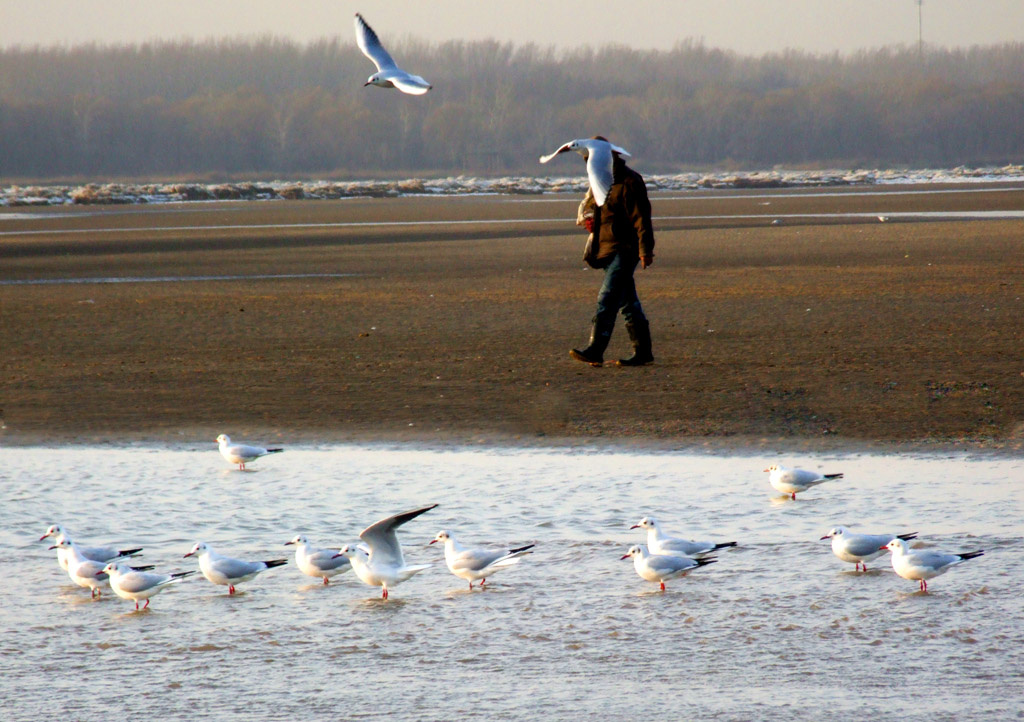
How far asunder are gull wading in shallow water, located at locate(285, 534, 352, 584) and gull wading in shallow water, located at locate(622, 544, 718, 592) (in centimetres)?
138

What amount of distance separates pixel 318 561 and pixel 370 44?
516 cm

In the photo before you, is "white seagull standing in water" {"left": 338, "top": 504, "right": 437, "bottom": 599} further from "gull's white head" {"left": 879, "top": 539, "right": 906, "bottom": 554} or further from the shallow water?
"gull's white head" {"left": 879, "top": 539, "right": 906, "bottom": 554}

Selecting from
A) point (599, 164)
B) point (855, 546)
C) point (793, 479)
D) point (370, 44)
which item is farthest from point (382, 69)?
point (855, 546)

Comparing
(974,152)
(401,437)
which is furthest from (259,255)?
(974,152)

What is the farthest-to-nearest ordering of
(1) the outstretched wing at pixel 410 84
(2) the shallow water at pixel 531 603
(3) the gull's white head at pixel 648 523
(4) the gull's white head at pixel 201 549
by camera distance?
(1) the outstretched wing at pixel 410 84 → (3) the gull's white head at pixel 648 523 → (4) the gull's white head at pixel 201 549 → (2) the shallow water at pixel 531 603

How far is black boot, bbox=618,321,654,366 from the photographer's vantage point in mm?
12094

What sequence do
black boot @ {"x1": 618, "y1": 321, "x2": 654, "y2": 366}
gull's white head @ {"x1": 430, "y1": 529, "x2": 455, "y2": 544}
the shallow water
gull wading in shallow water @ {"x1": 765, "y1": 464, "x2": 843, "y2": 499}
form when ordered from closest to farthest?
the shallow water → gull's white head @ {"x1": 430, "y1": 529, "x2": 455, "y2": 544} → gull wading in shallow water @ {"x1": 765, "y1": 464, "x2": 843, "y2": 499} → black boot @ {"x1": 618, "y1": 321, "x2": 654, "y2": 366}

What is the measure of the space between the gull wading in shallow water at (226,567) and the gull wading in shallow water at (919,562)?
2847 millimetres

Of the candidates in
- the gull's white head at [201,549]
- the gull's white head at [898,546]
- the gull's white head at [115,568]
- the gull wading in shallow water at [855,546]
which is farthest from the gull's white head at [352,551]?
the gull's white head at [898,546]

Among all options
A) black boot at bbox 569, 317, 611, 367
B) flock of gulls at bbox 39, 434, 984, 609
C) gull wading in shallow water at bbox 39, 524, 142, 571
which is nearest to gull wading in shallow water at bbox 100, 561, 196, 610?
flock of gulls at bbox 39, 434, 984, 609

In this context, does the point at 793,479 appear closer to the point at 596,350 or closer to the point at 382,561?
the point at 382,561

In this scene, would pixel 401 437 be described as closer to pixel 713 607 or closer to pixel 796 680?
pixel 713 607

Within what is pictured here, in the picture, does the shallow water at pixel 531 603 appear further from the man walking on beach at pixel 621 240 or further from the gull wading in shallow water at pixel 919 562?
the man walking on beach at pixel 621 240

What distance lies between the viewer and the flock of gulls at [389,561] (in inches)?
240
